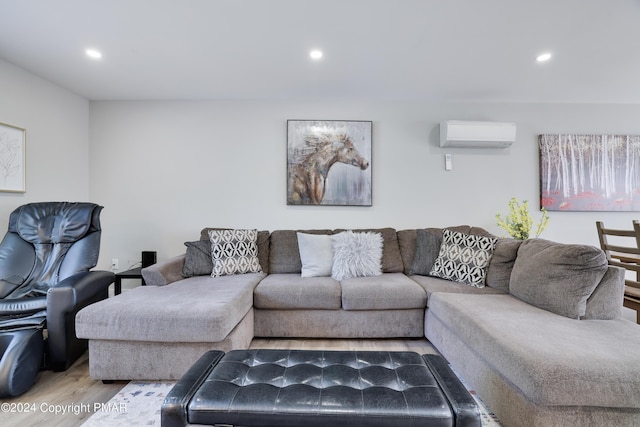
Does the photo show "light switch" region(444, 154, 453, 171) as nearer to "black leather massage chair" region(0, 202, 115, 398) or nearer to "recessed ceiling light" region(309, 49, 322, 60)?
"recessed ceiling light" region(309, 49, 322, 60)

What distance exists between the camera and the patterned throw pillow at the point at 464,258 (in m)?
2.43

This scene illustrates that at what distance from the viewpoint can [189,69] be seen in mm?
2611

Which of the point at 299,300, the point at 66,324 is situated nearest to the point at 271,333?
the point at 299,300

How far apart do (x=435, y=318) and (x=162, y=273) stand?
88.9 inches

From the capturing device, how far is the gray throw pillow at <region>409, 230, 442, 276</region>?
279cm

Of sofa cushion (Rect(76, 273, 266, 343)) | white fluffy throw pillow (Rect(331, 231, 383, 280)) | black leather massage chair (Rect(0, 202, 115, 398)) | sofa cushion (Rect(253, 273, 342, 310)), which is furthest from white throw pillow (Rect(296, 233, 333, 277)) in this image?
black leather massage chair (Rect(0, 202, 115, 398))

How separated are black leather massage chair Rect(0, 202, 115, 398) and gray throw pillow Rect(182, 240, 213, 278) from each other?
60 centimetres

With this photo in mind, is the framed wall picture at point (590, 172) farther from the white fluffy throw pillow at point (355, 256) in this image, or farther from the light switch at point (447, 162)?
the white fluffy throw pillow at point (355, 256)

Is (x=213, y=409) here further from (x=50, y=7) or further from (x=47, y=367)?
(x=50, y=7)

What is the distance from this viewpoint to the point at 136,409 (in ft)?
5.16

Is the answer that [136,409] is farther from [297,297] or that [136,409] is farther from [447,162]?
[447,162]

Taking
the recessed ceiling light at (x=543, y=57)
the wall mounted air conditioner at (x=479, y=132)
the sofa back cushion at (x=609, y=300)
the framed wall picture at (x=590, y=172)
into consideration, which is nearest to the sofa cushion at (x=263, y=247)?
the wall mounted air conditioner at (x=479, y=132)

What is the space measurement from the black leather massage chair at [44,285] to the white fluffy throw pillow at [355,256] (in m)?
1.94

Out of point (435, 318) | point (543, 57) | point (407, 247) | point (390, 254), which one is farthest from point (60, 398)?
point (543, 57)
